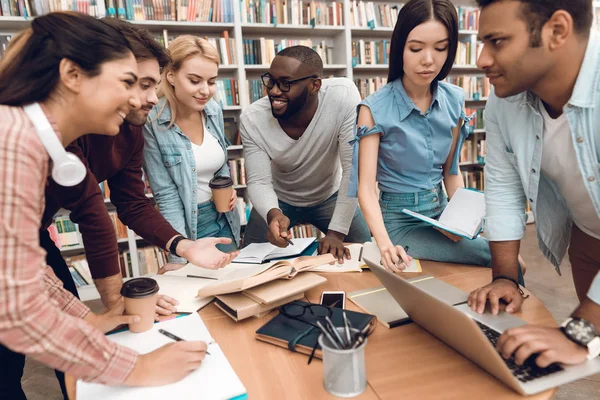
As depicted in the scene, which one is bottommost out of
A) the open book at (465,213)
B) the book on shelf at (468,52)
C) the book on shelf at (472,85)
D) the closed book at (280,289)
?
→ the closed book at (280,289)

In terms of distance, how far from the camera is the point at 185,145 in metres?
1.96

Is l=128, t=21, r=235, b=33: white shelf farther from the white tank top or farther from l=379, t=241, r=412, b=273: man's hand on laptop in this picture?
l=379, t=241, r=412, b=273: man's hand on laptop

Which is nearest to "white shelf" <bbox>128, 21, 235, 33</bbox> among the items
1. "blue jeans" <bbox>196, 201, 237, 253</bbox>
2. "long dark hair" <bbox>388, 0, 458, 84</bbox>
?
"blue jeans" <bbox>196, 201, 237, 253</bbox>

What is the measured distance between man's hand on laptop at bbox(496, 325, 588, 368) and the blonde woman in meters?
1.28

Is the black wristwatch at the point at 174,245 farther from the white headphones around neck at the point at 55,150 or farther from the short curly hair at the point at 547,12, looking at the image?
the short curly hair at the point at 547,12

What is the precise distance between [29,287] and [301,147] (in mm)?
1502

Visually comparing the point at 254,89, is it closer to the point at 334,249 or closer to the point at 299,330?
the point at 334,249

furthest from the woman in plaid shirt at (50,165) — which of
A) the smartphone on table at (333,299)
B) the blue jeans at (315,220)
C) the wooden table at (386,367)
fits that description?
the blue jeans at (315,220)

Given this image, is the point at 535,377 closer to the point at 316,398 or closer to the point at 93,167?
the point at 316,398

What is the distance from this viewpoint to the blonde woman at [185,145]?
1896 mm

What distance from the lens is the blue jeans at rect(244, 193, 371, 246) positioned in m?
2.14

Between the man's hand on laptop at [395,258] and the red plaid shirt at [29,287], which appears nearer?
the red plaid shirt at [29,287]

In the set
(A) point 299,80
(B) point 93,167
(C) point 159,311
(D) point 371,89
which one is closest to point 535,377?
(C) point 159,311

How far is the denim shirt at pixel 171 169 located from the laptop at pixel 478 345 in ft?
4.13
